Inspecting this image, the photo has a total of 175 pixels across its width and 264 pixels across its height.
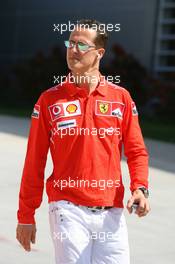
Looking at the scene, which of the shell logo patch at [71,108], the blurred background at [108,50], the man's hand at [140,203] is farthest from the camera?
the blurred background at [108,50]

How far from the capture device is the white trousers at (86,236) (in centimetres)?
352

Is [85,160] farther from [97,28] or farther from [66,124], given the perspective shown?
[97,28]

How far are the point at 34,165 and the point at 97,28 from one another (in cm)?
75

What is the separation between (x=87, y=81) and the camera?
145 inches

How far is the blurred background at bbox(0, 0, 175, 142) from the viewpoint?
2534cm

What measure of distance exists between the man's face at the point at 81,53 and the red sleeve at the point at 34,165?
23 centimetres

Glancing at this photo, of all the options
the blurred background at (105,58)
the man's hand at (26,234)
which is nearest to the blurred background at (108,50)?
the blurred background at (105,58)

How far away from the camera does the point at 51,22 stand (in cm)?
3002

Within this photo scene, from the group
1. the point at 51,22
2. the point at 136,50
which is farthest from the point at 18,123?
the point at 51,22

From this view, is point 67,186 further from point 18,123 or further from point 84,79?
point 18,123

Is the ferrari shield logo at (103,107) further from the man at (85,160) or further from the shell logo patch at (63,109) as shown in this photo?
the shell logo patch at (63,109)

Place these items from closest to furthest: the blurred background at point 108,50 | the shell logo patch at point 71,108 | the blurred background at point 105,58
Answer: the shell logo patch at point 71,108
the blurred background at point 105,58
the blurred background at point 108,50

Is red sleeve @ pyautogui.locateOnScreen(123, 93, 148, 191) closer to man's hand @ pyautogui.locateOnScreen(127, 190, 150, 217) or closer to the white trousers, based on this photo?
man's hand @ pyautogui.locateOnScreen(127, 190, 150, 217)

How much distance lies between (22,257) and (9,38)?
26298 mm
